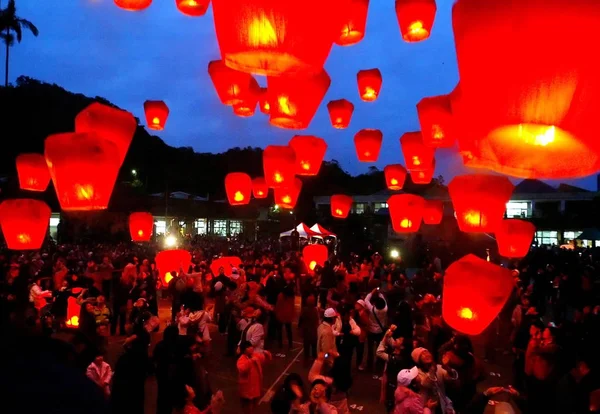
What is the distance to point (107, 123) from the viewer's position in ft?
19.6

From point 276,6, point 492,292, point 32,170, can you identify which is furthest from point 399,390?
point 32,170

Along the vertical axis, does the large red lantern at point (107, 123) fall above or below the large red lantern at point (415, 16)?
below

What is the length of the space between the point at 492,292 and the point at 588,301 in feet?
21.0

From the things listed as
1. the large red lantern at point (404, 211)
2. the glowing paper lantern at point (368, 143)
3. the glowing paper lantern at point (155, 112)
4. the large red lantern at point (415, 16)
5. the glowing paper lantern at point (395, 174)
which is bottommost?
the large red lantern at point (404, 211)

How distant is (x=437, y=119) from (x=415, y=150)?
2597mm

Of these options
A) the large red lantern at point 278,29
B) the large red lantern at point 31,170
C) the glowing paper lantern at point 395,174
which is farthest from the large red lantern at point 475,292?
the glowing paper lantern at point 395,174

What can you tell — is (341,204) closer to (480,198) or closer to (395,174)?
(395,174)

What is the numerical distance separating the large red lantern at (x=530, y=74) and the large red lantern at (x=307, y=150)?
25.3 feet

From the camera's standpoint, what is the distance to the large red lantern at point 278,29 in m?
2.62

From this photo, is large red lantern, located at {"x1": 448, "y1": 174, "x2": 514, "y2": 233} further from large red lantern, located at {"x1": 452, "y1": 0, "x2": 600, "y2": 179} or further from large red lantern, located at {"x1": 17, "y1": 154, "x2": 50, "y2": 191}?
large red lantern, located at {"x1": 17, "y1": 154, "x2": 50, "y2": 191}

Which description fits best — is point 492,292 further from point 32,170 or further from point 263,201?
point 263,201

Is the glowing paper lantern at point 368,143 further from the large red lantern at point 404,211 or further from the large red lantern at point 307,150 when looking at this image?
the large red lantern at point 404,211

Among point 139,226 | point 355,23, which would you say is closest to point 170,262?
point 139,226

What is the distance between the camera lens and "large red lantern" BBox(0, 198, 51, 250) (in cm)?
888
